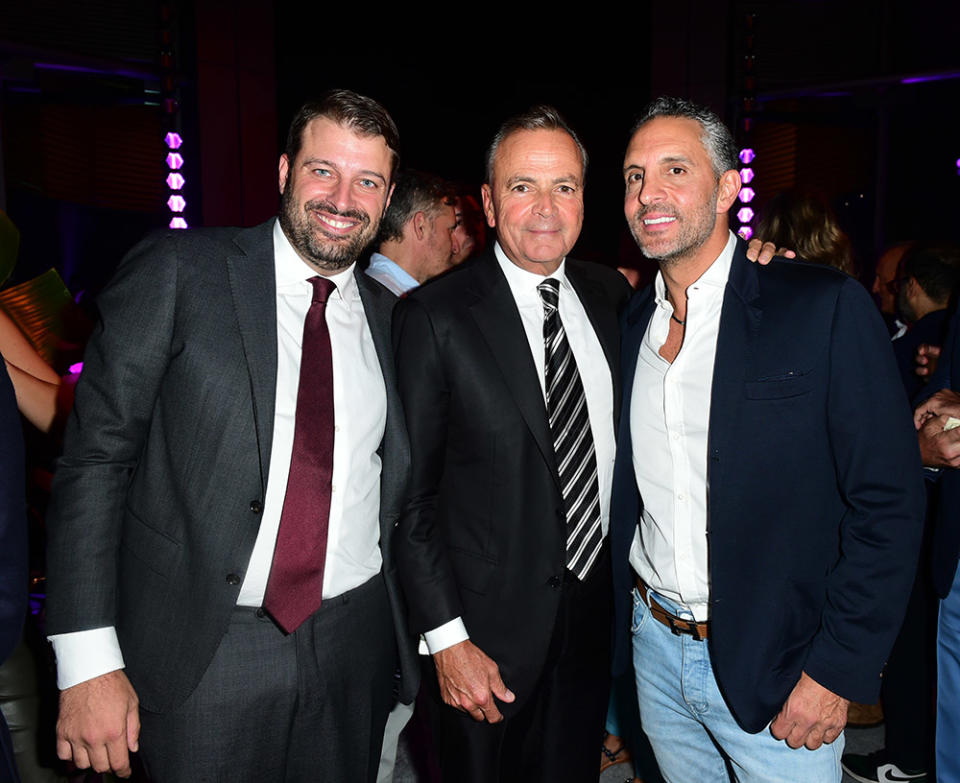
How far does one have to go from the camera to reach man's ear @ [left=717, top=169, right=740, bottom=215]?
1711 mm

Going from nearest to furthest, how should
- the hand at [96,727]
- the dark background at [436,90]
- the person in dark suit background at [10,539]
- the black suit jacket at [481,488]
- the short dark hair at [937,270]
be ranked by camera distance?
the person in dark suit background at [10,539] < the hand at [96,727] < the black suit jacket at [481,488] < the short dark hair at [937,270] < the dark background at [436,90]

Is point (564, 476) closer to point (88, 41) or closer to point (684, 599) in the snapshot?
point (684, 599)

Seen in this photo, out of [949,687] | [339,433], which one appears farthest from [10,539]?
[949,687]

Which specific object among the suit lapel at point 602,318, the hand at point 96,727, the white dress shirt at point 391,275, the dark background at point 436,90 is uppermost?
the dark background at point 436,90

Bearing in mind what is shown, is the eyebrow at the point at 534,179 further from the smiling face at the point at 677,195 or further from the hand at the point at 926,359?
the hand at the point at 926,359

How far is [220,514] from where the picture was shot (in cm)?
151

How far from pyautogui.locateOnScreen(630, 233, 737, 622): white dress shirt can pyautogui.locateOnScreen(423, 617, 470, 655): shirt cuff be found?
1.51ft

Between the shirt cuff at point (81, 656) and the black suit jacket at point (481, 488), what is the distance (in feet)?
2.04

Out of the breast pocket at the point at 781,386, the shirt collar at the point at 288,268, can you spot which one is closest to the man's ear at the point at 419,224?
the shirt collar at the point at 288,268

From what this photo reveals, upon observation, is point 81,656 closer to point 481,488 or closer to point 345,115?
Answer: point 481,488

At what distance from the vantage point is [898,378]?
1444mm

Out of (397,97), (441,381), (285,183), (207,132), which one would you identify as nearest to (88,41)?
(207,132)

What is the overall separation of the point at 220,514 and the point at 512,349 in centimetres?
74

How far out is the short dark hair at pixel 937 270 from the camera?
10.2ft
